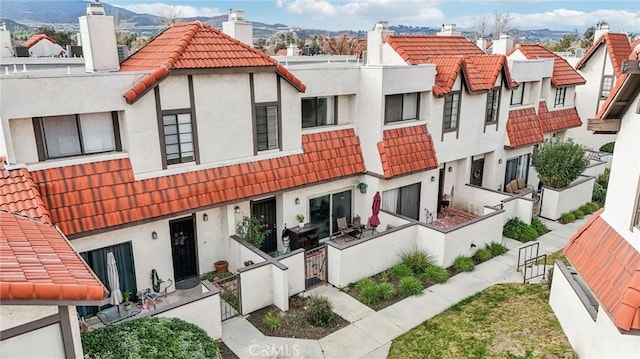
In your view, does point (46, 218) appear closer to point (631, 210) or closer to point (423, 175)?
point (631, 210)

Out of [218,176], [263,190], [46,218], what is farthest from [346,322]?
[46,218]

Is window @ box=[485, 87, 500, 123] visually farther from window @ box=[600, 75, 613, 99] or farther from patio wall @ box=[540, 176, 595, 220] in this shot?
window @ box=[600, 75, 613, 99]

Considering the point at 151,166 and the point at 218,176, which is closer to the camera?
the point at 151,166

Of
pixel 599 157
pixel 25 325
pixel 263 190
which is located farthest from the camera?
pixel 599 157

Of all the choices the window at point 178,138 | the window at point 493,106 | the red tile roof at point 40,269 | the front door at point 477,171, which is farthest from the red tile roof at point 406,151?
the red tile roof at point 40,269

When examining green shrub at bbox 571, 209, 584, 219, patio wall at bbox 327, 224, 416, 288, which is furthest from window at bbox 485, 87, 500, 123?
patio wall at bbox 327, 224, 416, 288

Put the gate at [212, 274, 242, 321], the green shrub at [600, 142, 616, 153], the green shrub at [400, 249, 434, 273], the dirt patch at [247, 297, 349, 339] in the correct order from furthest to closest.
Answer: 1. the green shrub at [600, 142, 616, 153]
2. the green shrub at [400, 249, 434, 273]
3. the gate at [212, 274, 242, 321]
4. the dirt patch at [247, 297, 349, 339]

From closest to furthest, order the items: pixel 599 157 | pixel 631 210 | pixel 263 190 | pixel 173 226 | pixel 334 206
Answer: pixel 631 210, pixel 173 226, pixel 263 190, pixel 334 206, pixel 599 157

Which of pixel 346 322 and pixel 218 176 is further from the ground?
pixel 218 176

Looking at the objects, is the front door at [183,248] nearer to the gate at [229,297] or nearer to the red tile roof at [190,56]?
Answer: the gate at [229,297]
